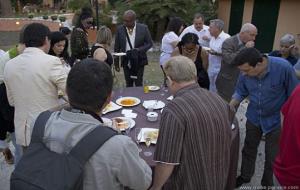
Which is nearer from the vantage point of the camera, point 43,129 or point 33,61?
point 43,129

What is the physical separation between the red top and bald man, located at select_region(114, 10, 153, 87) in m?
4.09

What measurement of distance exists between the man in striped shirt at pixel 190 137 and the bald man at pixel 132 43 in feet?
12.2

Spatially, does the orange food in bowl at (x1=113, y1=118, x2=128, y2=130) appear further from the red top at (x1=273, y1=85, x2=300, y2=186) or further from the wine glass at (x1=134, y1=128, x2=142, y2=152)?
the red top at (x1=273, y1=85, x2=300, y2=186)

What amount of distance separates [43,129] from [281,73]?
2372 millimetres

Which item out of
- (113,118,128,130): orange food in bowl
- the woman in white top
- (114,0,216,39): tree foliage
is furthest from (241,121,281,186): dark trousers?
(114,0,216,39): tree foliage

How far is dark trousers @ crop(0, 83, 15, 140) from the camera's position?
326 centimetres

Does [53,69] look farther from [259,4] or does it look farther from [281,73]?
[259,4]

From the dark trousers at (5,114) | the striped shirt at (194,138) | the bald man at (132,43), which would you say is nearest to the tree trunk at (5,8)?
the bald man at (132,43)

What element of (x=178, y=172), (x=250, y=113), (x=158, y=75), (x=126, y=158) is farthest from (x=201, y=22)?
(x=126, y=158)

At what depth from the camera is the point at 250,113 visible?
11.3 feet

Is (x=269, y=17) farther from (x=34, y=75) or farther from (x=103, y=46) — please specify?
(x=34, y=75)

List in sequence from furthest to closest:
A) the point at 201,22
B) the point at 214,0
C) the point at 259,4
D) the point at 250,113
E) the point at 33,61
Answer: the point at 214,0 < the point at 259,4 < the point at 201,22 < the point at 250,113 < the point at 33,61

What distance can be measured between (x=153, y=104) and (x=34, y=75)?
1.47 m

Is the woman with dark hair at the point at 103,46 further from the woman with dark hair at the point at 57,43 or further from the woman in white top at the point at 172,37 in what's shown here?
the woman in white top at the point at 172,37
